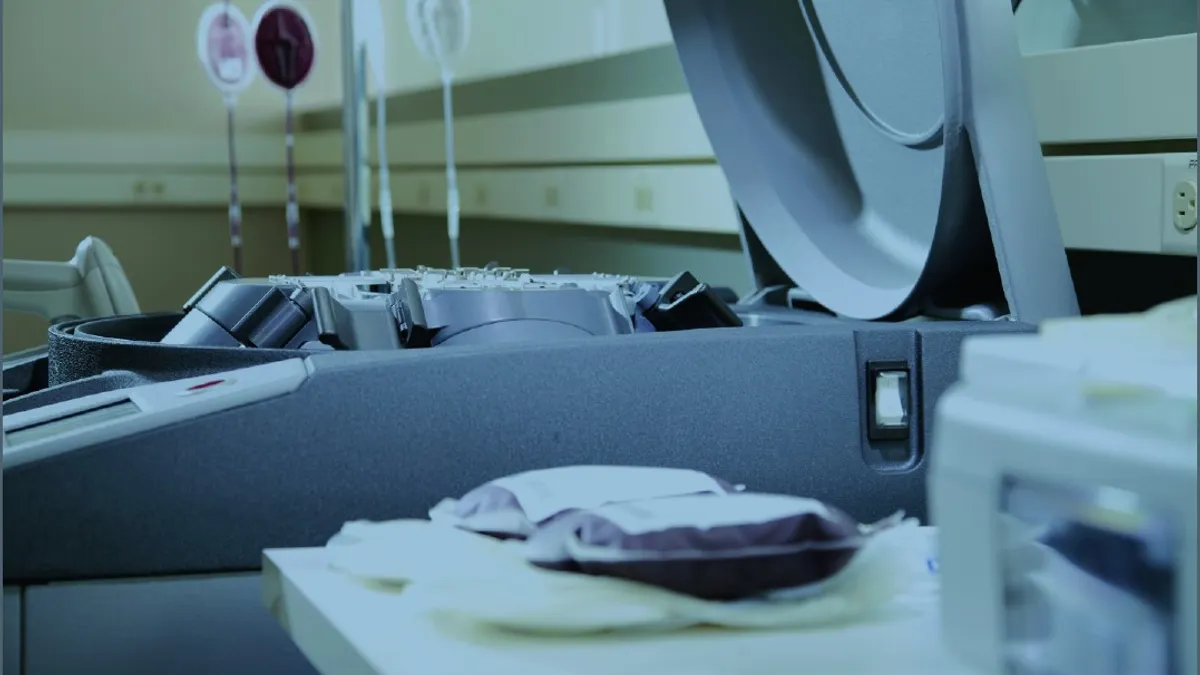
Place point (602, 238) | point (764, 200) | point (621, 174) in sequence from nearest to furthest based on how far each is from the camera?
point (764, 200) < point (621, 174) < point (602, 238)

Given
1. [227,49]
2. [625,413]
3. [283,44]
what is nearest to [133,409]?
[625,413]

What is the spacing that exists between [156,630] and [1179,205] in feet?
2.28

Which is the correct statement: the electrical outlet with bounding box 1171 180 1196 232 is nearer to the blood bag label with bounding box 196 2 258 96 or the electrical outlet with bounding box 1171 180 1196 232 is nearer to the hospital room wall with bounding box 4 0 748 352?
the blood bag label with bounding box 196 2 258 96

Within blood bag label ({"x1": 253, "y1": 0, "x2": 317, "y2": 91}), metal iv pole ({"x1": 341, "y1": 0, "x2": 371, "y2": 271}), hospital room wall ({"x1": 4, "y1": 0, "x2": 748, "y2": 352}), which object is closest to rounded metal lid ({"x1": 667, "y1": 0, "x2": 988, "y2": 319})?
metal iv pole ({"x1": 341, "y1": 0, "x2": 371, "y2": 271})

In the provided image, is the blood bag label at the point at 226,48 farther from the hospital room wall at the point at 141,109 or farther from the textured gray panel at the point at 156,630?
the textured gray panel at the point at 156,630

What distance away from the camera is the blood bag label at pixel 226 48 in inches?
131

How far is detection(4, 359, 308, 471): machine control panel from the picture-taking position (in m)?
0.70

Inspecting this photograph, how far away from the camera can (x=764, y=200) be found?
121cm

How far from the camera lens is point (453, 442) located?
0.75m

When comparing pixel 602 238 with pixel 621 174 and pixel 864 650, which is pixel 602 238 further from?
pixel 864 650

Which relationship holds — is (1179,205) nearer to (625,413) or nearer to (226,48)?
(625,413)

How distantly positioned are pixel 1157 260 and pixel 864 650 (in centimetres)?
67

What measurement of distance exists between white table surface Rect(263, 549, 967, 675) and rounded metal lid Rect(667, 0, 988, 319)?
491mm

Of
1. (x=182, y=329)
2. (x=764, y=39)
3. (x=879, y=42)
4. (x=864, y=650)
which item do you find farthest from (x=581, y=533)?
(x=764, y=39)
